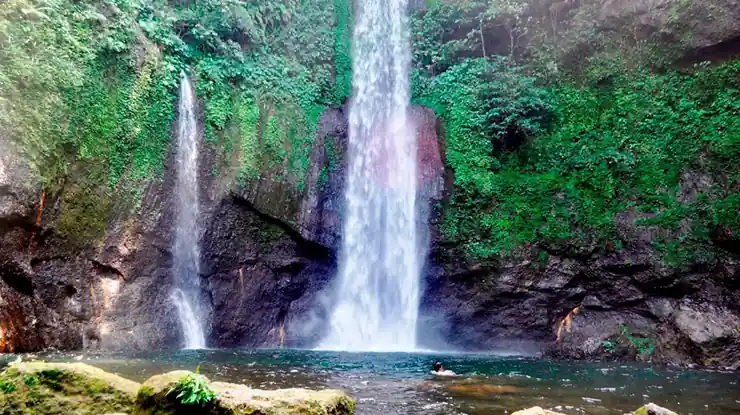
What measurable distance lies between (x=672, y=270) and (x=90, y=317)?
1487cm

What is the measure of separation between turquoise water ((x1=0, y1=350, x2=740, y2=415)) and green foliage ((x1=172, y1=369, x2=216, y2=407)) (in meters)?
2.54

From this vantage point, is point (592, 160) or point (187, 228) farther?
point (592, 160)

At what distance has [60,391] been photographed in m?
4.15

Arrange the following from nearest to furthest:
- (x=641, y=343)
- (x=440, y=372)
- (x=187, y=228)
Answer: (x=440, y=372), (x=641, y=343), (x=187, y=228)

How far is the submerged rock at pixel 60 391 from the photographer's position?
400 centimetres

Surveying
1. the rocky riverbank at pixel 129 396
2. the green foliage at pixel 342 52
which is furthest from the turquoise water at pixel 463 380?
the green foliage at pixel 342 52

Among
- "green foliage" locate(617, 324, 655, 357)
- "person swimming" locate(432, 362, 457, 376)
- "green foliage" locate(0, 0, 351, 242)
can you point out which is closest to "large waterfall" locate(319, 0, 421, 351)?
"green foliage" locate(0, 0, 351, 242)

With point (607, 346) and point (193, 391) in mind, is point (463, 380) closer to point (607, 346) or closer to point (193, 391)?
point (193, 391)

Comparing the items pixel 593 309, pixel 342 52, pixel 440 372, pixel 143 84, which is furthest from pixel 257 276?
pixel 593 309


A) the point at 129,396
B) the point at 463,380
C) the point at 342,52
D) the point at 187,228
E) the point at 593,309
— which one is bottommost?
the point at 463,380

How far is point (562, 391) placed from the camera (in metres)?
7.43

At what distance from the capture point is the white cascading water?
13.5m

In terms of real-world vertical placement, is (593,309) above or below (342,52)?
below

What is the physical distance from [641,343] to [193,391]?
41.2ft
